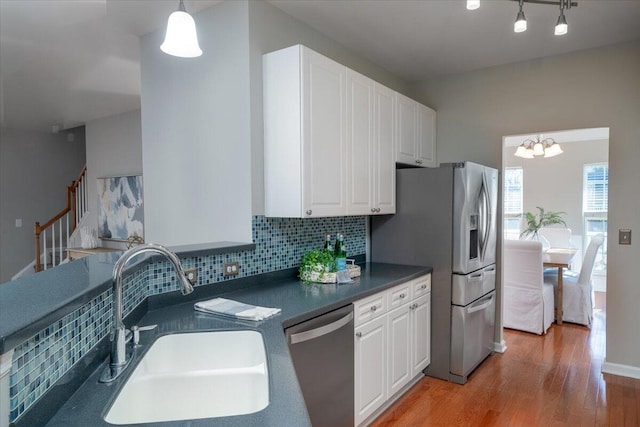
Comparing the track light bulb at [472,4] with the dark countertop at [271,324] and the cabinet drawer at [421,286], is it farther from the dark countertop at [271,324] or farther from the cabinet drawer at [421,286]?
the cabinet drawer at [421,286]

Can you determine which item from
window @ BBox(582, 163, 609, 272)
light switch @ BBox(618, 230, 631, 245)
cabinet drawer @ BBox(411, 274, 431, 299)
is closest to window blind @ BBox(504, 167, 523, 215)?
window @ BBox(582, 163, 609, 272)

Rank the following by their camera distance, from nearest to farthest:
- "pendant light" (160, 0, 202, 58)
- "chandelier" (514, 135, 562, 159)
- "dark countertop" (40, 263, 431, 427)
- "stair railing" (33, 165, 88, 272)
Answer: "dark countertop" (40, 263, 431, 427) < "pendant light" (160, 0, 202, 58) < "chandelier" (514, 135, 562, 159) < "stair railing" (33, 165, 88, 272)

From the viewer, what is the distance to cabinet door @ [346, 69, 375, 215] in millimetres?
2658

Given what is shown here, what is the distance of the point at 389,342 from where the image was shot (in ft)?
8.41

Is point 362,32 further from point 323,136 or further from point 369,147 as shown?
point 323,136

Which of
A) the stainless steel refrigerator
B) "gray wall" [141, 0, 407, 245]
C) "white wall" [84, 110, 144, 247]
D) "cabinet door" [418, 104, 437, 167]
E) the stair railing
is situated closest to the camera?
"gray wall" [141, 0, 407, 245]

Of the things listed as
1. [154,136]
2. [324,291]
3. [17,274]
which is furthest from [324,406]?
[17,274]

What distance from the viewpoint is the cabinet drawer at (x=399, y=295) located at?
258 cm

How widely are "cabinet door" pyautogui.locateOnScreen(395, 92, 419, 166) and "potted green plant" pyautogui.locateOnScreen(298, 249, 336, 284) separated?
1.15 m

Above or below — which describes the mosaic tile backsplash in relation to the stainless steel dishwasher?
above

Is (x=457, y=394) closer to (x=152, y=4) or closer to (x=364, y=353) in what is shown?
(x=364, y=353)

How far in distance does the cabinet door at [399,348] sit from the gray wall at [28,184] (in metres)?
6.55

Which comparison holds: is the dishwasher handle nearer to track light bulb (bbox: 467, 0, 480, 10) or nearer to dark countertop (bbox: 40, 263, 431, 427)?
dark countertop (bbox: 40, 263, 431, 427)

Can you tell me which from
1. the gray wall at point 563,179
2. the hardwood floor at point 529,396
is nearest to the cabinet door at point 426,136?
the hardwood floor at point 529,396
